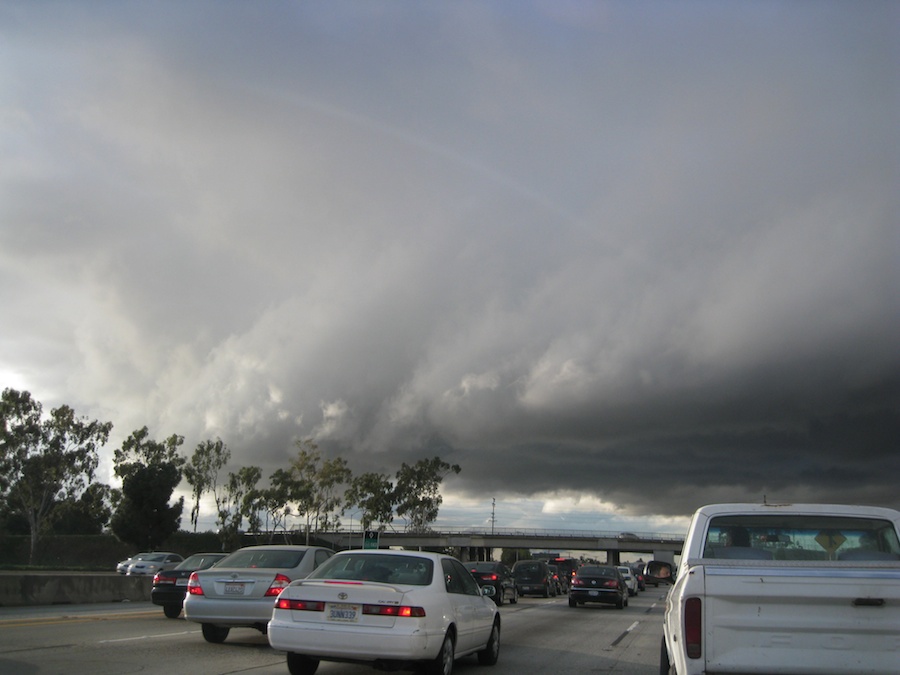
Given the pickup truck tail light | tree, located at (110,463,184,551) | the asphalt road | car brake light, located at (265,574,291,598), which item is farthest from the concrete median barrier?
tree, located at (110,463,184,551)

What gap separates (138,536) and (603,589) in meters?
60.7

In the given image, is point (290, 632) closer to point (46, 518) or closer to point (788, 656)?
point (788, 656)

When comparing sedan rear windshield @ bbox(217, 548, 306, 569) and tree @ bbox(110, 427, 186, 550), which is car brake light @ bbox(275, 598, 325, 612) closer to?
sedan rear windshield @ bbox(217, 548, 306, 569)

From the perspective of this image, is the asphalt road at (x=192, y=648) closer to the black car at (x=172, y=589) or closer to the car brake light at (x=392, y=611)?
the black car at (x=172, y=589)

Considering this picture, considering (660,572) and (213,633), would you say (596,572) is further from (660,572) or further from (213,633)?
(660,572)

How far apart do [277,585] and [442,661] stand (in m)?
4.18

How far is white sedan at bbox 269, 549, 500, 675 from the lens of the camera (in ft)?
31.0

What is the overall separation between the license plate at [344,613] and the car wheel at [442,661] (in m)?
1.11

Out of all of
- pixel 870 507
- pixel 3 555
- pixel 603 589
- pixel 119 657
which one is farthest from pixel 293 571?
pixel 3 555

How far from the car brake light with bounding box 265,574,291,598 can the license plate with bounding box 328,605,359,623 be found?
12.6ft

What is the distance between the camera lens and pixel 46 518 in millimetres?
76125

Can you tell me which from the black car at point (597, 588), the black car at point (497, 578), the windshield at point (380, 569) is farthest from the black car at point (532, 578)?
the windshield at point (380, 569)

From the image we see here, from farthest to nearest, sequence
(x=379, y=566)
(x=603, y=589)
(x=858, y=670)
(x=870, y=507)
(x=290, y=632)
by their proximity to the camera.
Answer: (x=603, y=589)
(x=379, y=566)
(x=290, y=632)
(x=870, y=507)
(x=858, y=670)

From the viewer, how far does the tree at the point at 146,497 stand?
79.1 m
